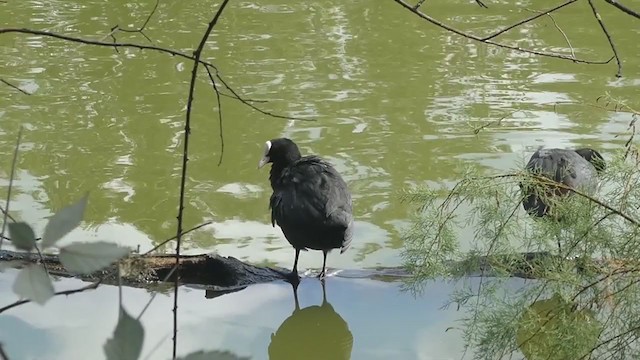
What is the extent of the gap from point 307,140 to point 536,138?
55.6 inches

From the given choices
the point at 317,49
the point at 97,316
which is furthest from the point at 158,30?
the point at 97,316

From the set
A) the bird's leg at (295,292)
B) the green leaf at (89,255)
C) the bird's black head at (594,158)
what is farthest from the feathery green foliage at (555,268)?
the green leaf at (89,255)

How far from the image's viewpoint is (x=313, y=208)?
4.13 metres

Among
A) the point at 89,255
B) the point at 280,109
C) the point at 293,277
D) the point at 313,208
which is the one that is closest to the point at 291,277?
the point at 293,277

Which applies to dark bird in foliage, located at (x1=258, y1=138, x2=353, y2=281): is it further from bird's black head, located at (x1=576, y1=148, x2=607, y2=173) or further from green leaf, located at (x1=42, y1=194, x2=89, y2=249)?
green leaf, located at (x1=42, y1=194, x2=89, y2=249)

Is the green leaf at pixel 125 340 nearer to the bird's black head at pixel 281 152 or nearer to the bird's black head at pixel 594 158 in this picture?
the bird's black head at pixel 594 158

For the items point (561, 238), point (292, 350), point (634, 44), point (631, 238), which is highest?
point (631, 238)

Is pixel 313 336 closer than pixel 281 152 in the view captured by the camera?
Yes

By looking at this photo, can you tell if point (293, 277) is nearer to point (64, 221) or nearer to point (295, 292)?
point (295, 292)

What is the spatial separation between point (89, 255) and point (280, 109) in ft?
18.7

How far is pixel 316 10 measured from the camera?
909 centimetres

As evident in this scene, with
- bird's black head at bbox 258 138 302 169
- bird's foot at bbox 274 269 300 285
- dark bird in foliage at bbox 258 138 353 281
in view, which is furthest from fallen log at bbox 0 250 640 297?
bird's black head at bbox 258 138 302 169

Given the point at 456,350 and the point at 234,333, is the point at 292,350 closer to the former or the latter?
the point at 234,333

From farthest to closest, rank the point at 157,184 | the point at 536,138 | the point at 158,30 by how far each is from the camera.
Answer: the point at 158,30
the point at 536,138
the point at 157,184
